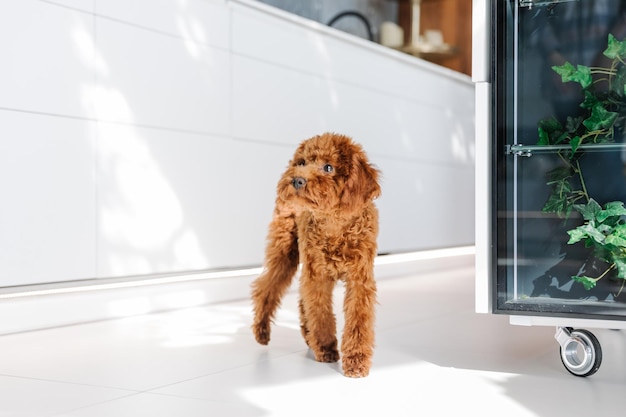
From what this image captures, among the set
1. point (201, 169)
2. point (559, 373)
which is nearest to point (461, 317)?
point (559, 373)

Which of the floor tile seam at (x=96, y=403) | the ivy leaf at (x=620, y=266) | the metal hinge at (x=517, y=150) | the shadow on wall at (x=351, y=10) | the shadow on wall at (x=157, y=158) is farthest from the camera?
the shadow on wall at (x=351, y=10)

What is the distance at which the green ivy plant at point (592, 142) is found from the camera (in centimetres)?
184

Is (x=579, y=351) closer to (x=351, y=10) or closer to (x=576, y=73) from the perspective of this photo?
(x=576, y=73)

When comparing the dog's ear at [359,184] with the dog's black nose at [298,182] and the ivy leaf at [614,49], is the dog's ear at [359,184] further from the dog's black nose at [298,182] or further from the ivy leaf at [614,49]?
the ivy leaf at [614,49]

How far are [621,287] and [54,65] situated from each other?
6.26ft

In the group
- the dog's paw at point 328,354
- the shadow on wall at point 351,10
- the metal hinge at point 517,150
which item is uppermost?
the shadow on wall at point 351,10

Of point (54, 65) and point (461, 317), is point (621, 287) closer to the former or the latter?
point (461, 317)

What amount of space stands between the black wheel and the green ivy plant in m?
0.12

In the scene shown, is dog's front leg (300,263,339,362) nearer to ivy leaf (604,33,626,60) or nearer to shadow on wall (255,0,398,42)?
ivy leaf (604,33,626,60)

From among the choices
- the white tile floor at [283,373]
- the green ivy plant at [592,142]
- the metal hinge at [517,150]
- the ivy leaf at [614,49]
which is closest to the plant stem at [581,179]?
the green ivy plant at [592,142]

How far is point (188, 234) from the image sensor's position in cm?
325

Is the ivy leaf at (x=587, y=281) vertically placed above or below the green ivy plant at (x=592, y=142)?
below

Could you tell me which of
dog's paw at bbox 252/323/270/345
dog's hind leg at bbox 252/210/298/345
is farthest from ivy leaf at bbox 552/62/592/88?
dog's paw at bbox 252/323/270/345

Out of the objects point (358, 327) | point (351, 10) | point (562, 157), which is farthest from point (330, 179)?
point (351, 10)
